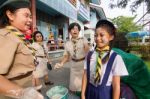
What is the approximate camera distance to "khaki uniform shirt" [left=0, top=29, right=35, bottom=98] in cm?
225

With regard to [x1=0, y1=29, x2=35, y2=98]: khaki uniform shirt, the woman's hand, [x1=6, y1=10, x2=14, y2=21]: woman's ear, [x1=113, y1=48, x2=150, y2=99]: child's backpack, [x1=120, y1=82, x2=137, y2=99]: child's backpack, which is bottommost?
[x1=120, y1=82, x2=137, y2=99]: child's backpack

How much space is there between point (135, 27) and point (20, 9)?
7976 centimetres

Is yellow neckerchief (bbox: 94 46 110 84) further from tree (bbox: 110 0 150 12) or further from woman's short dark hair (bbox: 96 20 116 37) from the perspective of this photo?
tree (bbox: 110 0 150 12)

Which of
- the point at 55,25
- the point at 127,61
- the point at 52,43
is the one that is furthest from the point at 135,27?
the point at 127,61

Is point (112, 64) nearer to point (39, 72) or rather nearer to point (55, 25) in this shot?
point (39, 72)

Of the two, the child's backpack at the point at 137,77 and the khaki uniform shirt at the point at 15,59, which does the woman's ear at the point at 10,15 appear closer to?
the khaki uniform shirt at the point at 15,59

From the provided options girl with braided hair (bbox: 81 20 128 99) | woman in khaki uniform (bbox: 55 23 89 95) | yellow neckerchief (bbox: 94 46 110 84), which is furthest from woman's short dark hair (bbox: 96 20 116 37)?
woman in khaki uniform (bbox: 55 23 89 95)

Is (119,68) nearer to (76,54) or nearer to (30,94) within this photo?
(30,94)

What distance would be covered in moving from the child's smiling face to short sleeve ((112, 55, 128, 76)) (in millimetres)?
202

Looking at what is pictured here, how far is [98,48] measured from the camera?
3.62 meters

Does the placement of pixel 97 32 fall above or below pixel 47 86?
above

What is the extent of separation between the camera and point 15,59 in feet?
7.74

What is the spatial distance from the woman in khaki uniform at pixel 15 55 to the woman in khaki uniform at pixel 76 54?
3956 millimetres

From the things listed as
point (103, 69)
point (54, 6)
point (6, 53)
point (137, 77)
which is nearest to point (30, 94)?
point (6, 53)
